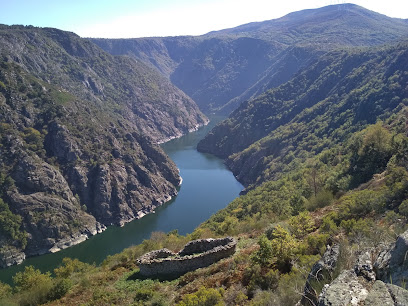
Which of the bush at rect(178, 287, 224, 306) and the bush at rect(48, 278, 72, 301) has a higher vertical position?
the bush at rect(178, 287, 224, 306)

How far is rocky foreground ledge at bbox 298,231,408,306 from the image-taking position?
22.1 feet

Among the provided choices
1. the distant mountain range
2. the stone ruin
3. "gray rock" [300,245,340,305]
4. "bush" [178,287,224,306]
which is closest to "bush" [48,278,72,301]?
the stone ruin

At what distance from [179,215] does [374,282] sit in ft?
269

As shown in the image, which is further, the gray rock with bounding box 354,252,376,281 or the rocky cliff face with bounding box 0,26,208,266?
the rocky cliff face with bounding box 0,26,208,266

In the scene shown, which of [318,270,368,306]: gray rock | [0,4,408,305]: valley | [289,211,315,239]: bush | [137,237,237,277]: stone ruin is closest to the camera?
[318,270,368,306]: gray rock

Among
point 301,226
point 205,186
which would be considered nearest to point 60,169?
point 205,186

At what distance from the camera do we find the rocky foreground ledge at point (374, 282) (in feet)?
22.1

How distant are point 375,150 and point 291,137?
80561 mm

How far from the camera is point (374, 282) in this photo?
295 inches

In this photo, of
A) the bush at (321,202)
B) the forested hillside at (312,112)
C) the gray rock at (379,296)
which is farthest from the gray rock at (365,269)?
the forested hillside at (312,112)

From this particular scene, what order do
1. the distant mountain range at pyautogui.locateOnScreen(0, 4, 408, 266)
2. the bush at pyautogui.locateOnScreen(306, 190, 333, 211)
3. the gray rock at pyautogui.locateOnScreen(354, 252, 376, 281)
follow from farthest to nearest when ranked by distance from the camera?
the distant mountain range at pyautogui.locateOnScreen(0, 4, 408, 266) → the bush at pyautogui.locateOnScreen(306, 190, 333, 211) → the gray rock at pyautogui.locateOnScreen(354, 252, 376, 281)

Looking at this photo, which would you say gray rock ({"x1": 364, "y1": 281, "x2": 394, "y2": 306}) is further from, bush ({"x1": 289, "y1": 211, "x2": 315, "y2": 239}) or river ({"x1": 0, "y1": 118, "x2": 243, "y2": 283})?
river ({"x1": 0, "y1": 118, "x2": 243, "y2": 283})

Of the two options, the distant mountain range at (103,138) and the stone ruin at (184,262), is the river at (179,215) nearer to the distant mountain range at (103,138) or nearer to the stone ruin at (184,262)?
the distant mountain range at (103,138)

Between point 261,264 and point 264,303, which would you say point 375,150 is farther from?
point 264,303
